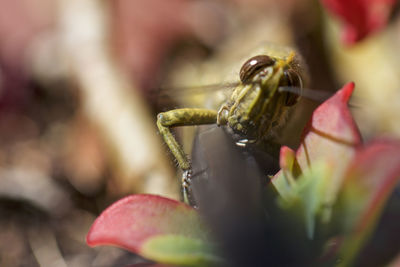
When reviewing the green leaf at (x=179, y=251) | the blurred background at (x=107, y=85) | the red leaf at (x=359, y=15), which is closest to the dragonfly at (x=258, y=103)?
the blurred background at (x=107, y=85)

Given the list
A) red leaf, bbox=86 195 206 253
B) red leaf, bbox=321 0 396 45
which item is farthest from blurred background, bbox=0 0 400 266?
red leaf, bbox=86 195 206 253

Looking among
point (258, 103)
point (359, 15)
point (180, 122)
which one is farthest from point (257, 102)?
point (359, 15)

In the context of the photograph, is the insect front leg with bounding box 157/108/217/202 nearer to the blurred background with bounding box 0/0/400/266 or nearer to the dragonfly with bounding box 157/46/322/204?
the dragonfly with bounding box 157/46/322/204

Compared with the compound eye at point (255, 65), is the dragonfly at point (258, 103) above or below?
below

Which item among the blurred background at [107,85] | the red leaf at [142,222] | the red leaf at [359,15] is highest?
the red leaf at [359,15]

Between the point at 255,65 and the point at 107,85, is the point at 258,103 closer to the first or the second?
the point at 255,65

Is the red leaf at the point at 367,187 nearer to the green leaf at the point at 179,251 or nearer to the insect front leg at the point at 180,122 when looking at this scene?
the green leaf at the point at 179,251

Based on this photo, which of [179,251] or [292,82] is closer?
[179,251]
